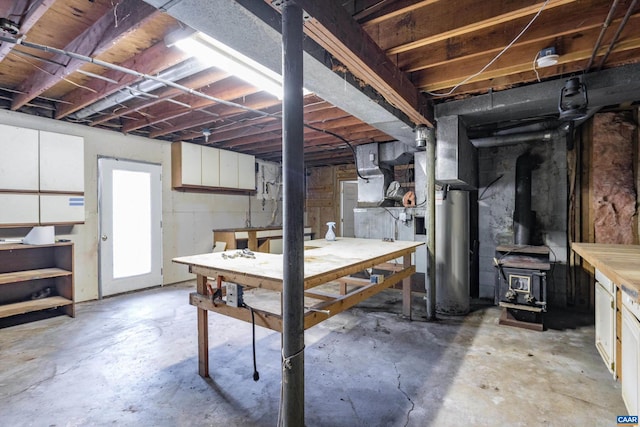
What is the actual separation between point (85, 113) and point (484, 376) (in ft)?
17.3

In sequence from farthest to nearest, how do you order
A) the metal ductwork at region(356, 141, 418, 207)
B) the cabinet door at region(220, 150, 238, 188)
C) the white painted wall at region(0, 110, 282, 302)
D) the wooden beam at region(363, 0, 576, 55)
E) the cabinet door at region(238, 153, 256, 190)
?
the cabinet door at region(238, 153, 256, 190) < the cabinet door at region(220, 150, 238, 188) < the metal ductwork at region(356, 141, 418, 207) < the white painted wall at region(0, 110, 282, 302) < the wooden beam at region(363, 0, 576, 55)

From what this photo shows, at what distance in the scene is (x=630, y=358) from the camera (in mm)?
1745

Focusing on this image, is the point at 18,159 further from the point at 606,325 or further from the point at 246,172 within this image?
the point at 606,325

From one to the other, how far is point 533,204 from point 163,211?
19.3 feet

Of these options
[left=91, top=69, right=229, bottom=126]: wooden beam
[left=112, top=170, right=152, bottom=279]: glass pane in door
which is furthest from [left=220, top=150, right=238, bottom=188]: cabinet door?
[left=91, top=69, right=229, bottom=126]: wooden beam

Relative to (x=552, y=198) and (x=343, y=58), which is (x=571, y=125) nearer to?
(x=552, y=198)

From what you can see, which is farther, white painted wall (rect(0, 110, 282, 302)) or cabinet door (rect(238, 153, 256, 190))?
cabinet door (rect(238, 153, 256, 190))

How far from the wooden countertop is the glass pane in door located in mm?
5621

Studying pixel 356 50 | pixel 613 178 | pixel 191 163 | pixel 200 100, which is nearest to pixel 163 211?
pixel 191 163

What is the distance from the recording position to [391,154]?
5.12 metres

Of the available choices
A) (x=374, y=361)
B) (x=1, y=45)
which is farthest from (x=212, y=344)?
(x=1, y=45)

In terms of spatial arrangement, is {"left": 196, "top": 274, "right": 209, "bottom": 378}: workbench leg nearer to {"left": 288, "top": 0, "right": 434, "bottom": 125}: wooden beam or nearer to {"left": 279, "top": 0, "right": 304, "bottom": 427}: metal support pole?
{"left": 279, "top": 0, "right": 304, "bottom": 427}: metal support pole

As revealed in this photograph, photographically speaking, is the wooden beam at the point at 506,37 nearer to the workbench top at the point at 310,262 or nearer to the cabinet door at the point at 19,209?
the workbench top at the point at 310,262

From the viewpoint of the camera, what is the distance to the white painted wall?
434 centimetres
